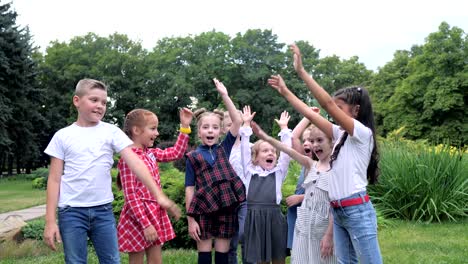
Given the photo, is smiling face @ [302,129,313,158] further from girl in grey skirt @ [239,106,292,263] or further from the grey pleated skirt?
the grey pleated skirt

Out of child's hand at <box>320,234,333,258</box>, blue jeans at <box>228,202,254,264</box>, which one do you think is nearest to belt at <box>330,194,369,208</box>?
child's hand at <box>320,234,333,258</box>

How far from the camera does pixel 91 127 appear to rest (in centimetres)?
342

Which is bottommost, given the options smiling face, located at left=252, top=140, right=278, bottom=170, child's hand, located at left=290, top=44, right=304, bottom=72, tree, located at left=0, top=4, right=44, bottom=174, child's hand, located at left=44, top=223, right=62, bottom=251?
child's hand, located at left=44, top=223, right=62, bottom=251

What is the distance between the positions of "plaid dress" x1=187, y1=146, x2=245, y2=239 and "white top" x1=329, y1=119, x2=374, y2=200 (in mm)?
1143

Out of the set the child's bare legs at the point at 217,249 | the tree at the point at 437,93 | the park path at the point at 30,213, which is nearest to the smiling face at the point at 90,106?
the child's bare legs at the point at 217,249

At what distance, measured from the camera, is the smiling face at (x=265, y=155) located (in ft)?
15.1

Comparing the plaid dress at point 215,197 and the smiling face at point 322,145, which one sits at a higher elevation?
the smiling face at point 322,145

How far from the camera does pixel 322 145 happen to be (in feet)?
12.9

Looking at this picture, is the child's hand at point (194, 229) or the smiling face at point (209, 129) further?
the smiling face at point (209, 129)

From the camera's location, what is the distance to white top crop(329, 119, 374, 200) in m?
3.14

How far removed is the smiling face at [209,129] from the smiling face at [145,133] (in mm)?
396

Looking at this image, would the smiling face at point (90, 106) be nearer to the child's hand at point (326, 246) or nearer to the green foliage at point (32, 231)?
the child's hand at point (326, 246)

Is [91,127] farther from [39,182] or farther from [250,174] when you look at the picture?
[39,182]

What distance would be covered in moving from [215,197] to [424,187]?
6.20 metres
